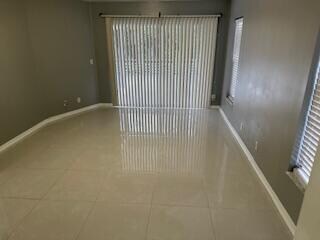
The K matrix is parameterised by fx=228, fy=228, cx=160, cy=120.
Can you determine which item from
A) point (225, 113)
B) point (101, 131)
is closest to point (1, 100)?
point (101, 131)

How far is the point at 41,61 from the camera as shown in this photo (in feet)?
13.4

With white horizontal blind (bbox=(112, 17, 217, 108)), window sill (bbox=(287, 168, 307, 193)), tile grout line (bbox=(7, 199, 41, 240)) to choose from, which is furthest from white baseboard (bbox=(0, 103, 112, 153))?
window sill (bbox=(287, 168, 307, 193))

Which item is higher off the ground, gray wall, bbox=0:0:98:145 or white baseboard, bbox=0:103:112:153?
gray wall, bbox=0:0:98:145

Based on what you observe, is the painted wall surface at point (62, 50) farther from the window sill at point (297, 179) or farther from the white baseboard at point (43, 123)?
the window sill at point (297, 179)

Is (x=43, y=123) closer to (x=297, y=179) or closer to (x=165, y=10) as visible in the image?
(x=165, y=10)

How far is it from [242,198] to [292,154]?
0.68 meters

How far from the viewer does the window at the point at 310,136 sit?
172cm

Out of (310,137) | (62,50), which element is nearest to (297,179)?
(310,137)

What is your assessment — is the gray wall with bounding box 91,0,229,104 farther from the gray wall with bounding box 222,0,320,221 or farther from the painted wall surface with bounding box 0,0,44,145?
the painted wall surface with bounding box 0,0,44,145

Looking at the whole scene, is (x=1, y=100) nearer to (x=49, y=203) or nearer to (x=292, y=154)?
(x=49, y=203)

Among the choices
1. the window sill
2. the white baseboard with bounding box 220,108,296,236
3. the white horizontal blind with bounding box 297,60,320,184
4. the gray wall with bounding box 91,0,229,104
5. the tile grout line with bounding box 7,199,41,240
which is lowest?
the tile grout line with bounding box 7,199,41,240

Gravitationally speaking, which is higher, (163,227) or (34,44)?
(34,44)

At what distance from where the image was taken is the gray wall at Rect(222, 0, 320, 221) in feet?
6.08

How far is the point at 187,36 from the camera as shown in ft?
16.2
